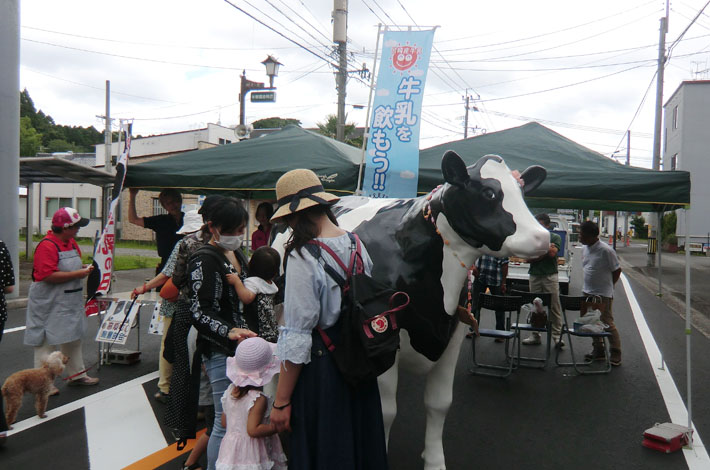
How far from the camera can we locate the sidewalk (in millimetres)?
11398

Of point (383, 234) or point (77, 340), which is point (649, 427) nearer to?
point (383, 234)

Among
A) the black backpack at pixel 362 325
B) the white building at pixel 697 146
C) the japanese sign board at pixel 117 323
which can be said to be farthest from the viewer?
the white building at pixel 697 146

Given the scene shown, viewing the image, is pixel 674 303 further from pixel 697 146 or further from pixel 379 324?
pixel 697 146

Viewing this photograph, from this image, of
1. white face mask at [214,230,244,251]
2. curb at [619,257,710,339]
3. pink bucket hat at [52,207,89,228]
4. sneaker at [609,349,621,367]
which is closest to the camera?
white face mask at [214,230,244,251]

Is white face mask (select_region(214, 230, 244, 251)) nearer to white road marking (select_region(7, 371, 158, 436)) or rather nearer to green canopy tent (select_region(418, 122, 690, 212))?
white road marking (select_region(7, 371, 158, 436))

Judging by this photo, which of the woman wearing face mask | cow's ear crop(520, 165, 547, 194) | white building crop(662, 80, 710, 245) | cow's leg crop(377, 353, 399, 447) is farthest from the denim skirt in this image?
white building crop(662, 80, 710, 245)

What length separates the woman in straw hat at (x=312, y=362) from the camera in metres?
2.26

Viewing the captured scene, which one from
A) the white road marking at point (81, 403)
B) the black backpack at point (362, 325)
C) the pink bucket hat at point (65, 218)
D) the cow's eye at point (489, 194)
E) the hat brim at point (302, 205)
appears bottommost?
the white road marking at point (81, 403)

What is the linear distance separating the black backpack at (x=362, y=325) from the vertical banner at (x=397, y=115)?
11.1 ft

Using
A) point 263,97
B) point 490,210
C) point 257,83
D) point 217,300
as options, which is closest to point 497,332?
point 490,210

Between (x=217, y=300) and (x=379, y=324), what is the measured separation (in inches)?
49.6

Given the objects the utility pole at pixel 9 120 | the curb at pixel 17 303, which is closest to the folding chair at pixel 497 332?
the utility pole at pixel 9 120

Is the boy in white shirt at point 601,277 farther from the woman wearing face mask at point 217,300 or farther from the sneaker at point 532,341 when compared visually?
the woman wearing face mask at point 217,300

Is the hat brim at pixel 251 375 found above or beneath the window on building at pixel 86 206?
beneath
